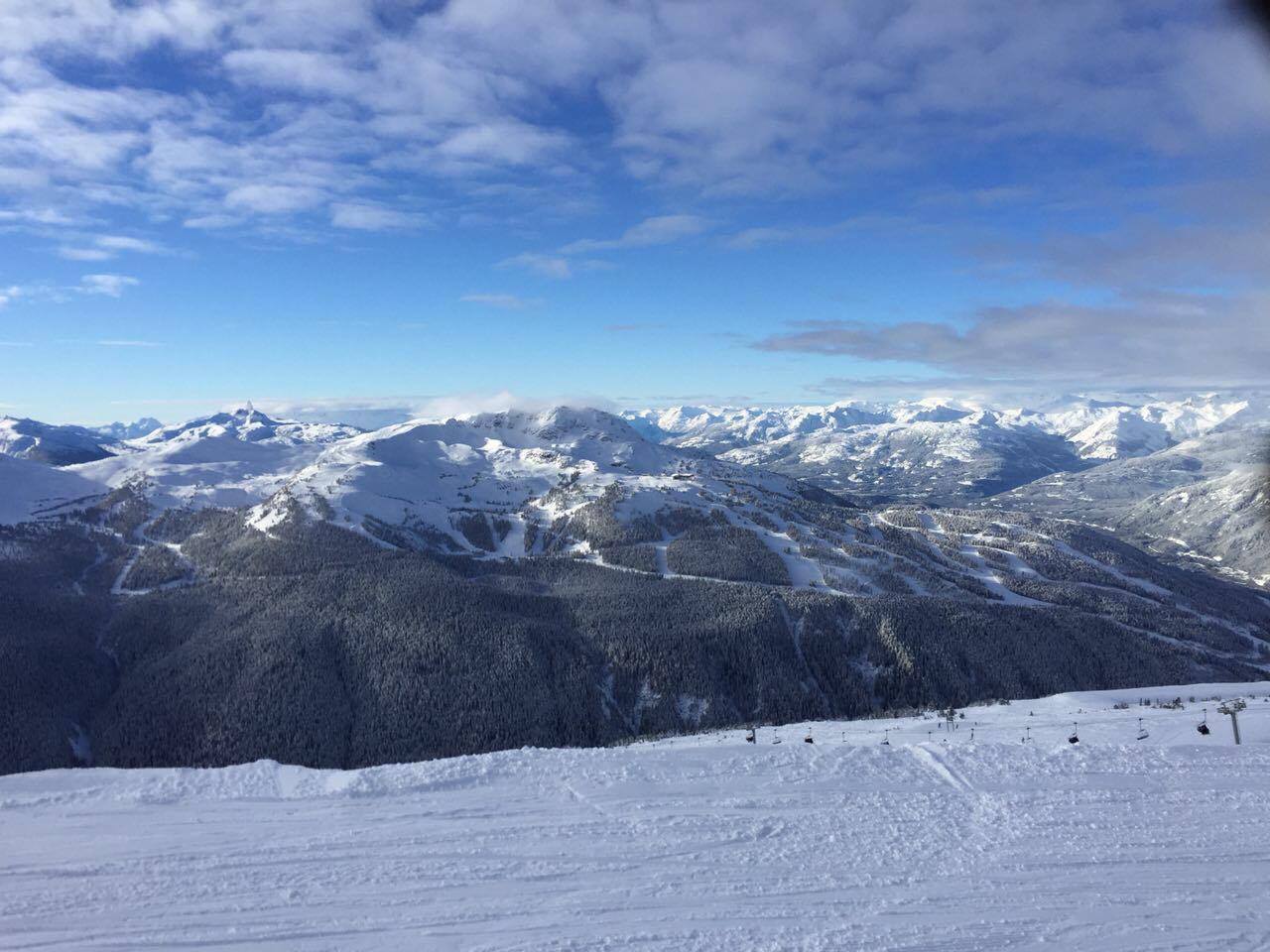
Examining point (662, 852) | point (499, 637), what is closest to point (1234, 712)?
point (662, 852)

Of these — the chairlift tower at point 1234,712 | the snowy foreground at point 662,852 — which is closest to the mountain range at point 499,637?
the snowy foreground at point 662,852

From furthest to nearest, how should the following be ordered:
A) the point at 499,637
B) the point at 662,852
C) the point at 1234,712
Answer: the point at 499,637 < the point at 1234,712 < the point at 662,852

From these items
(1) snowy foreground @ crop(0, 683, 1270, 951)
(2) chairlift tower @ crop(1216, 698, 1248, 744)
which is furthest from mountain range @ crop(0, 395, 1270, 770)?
(2) chairlift tower @ crop(1216, 698, 1248, 744)

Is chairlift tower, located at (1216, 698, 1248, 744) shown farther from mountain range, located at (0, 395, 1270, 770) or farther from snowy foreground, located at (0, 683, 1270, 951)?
mountain range, located at (0, 395, 1270, 770)

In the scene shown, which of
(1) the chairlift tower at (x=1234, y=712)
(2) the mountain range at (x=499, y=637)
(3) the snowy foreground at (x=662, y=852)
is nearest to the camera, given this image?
(3) the snowy foreground at (x=662, y=852)

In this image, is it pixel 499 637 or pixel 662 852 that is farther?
pixel 499 637

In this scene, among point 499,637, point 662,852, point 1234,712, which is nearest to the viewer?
point 662,852

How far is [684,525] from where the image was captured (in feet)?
A: 633

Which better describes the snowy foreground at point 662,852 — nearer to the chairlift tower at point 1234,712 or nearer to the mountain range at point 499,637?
the chairlift tower at point 1234,712

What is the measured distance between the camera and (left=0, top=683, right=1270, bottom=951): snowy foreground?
18.1 metres

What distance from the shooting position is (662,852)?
72.9 ft

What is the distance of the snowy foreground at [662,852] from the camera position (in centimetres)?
1809

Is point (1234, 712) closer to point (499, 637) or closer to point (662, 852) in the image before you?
point (662, 852)

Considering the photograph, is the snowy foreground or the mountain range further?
the mountain range
